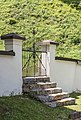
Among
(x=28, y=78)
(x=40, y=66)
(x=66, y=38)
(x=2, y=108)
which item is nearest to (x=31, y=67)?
(x=40, y=66)

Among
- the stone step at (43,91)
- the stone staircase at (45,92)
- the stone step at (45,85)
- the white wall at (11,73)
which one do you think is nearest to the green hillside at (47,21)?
the stone step at (45,85)

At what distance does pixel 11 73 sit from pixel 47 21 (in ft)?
28.8

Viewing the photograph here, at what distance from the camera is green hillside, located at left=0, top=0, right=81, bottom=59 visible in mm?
15094

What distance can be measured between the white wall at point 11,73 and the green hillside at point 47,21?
232 inches

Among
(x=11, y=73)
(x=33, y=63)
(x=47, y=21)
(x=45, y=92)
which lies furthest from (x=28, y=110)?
(x=47, y=21)

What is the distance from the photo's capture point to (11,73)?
8219 mm

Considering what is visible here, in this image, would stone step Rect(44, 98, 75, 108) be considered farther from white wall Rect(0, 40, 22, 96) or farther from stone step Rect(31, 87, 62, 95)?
white wall Rect(0, 40, 22, 96)

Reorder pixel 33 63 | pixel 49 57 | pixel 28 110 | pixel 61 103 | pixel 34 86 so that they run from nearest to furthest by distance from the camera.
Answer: pixel 28 110 < pixel 61 103 < pixel 34 86 < pixel 49 57 < pixel 33 63

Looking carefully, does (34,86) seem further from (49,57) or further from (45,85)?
(49,57)

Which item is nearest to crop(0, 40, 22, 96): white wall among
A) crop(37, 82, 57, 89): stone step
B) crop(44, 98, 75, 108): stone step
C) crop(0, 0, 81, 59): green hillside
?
crop(37, 82, 57, 89): stone step

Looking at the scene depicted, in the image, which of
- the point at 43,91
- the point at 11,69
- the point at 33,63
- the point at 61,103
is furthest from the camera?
the point at 33,63

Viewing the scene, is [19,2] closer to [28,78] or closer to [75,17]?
[75,17]

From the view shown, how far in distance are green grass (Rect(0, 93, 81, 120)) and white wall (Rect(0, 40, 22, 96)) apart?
341 mm

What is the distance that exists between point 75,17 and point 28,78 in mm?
8960
